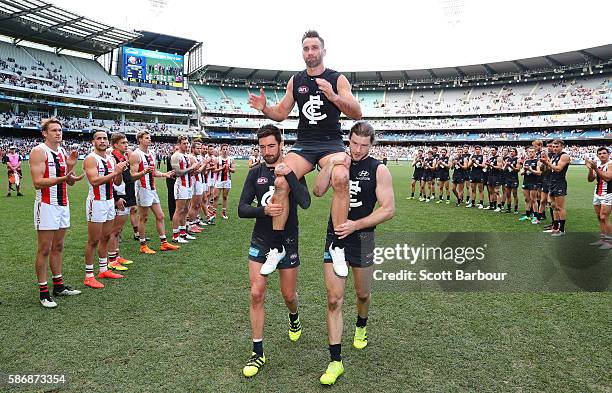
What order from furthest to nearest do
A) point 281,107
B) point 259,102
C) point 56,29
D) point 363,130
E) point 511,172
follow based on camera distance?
point 56,29 → point 511,172 → point 281,107 → point 259,102 → point 363,130

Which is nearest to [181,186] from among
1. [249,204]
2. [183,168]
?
[183,168]

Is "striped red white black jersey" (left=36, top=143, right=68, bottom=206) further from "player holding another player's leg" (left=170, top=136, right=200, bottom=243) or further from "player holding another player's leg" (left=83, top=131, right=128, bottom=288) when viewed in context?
"player holding another player's leg" (left=170, top=136, right=200, bottom=243)

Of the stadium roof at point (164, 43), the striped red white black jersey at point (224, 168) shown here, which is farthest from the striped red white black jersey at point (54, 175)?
the stadium roof at point (164, 43)

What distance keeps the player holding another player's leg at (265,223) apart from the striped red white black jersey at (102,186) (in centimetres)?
356

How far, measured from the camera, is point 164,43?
7194 centimetres

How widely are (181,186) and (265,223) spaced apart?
610 cm

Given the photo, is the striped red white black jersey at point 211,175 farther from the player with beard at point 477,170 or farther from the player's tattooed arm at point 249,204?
the player with beard at point 477,170

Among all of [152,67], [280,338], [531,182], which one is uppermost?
[152,67]

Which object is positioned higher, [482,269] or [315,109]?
[315,109]

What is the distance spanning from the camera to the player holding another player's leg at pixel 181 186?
953 cm

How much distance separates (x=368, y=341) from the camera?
4.40 meters

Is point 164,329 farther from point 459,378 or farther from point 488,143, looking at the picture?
point 488,143

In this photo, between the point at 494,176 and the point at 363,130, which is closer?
the point at 363,130

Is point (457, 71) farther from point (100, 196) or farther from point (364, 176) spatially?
point (364, 176)
